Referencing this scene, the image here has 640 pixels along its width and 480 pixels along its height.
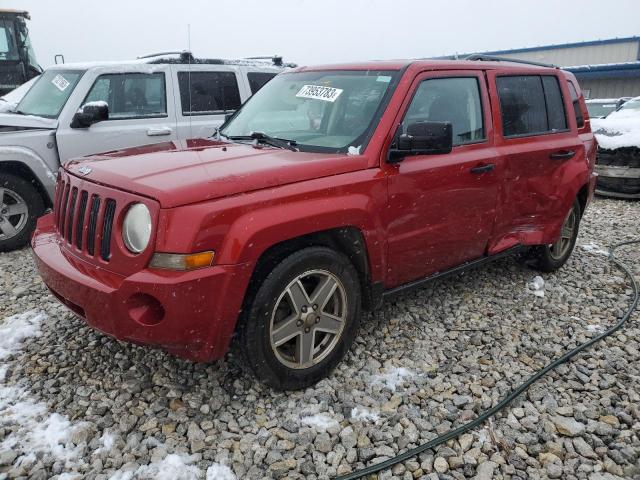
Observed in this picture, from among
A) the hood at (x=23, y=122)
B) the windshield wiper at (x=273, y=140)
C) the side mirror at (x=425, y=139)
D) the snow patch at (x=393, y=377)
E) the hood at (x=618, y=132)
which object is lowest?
the snow patch at (x=393, y=377)

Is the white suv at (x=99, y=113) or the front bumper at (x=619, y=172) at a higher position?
the white suv at (x=99, y=113)

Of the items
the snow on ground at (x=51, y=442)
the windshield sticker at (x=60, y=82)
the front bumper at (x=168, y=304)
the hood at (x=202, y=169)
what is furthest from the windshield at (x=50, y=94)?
the front bumper at (x=168, y=304)

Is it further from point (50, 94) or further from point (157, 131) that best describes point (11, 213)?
point (157, 131)

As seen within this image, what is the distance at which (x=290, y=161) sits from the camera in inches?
110

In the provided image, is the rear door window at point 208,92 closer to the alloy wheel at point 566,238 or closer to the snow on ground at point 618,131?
the alloy wheel at point 566,238

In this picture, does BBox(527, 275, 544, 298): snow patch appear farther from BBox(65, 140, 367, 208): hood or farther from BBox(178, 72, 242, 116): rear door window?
BBox(178, 72, 242, 116): rear door window

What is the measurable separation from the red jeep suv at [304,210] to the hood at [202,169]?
1 centimetres

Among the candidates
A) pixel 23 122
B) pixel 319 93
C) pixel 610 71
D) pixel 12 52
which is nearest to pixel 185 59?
pixel 23 122

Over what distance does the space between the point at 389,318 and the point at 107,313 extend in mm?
2101

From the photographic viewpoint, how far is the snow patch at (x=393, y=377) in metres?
3.06

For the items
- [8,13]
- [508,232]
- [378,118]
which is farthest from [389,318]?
[8,13]

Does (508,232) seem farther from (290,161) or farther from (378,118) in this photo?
(290,161)

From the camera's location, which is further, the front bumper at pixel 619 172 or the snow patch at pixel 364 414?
the front bumper at pixel 619 172

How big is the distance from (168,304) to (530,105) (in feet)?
10.7
